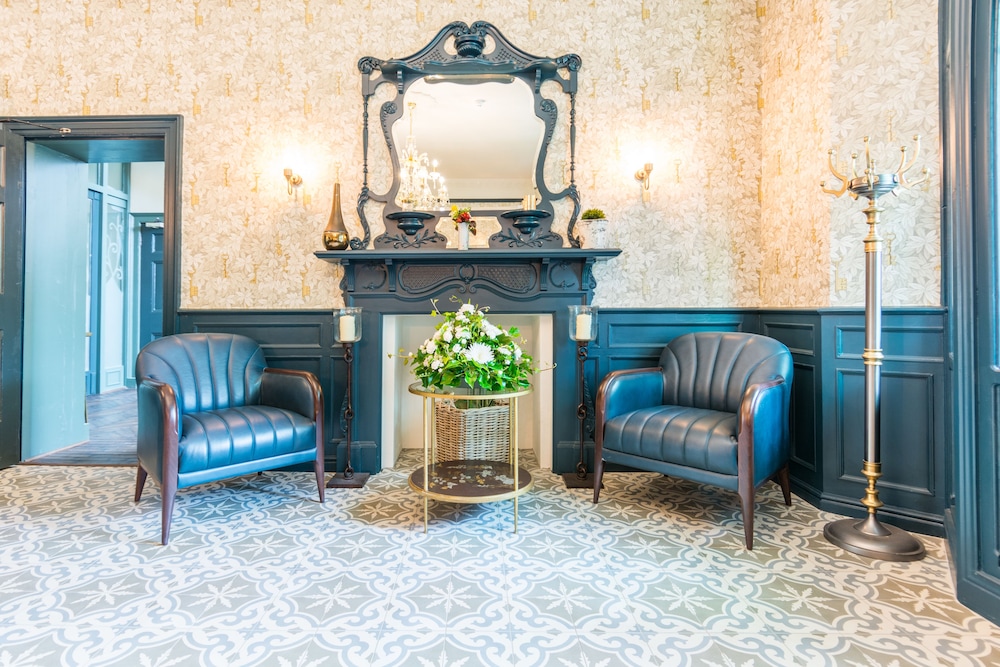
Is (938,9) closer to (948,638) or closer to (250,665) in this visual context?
(948,638)

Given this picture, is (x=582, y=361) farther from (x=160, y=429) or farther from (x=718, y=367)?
(x=160, y=429)

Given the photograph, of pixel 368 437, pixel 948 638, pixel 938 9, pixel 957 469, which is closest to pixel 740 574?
pixel 948 638

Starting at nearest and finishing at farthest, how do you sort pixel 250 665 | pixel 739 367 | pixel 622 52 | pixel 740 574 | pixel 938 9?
pixel 250 665
pixel 740 574
pixel 938 9
pixel 739 367
pixel 622 52

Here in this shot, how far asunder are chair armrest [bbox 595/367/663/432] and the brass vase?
1.88 metres

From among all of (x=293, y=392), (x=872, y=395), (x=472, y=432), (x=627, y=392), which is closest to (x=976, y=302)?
(x=872, y=395)

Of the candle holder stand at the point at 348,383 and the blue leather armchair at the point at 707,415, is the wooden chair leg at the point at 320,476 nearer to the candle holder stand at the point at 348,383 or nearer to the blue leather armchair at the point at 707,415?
Answer: the candle holder stand at the point at 348,383

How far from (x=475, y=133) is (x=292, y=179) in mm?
1271

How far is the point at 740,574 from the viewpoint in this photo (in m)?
1.98

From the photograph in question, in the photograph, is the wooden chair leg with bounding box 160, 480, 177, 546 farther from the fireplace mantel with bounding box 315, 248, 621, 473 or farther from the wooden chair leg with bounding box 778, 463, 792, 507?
the wooden chair leg with bounding box 778, 463, 792, 507

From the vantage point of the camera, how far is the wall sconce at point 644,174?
10.7 ft

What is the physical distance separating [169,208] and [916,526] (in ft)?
15.5

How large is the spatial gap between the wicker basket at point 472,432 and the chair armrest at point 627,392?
A: 0.61 m

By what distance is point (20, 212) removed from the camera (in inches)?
135

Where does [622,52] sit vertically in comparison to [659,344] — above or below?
above
